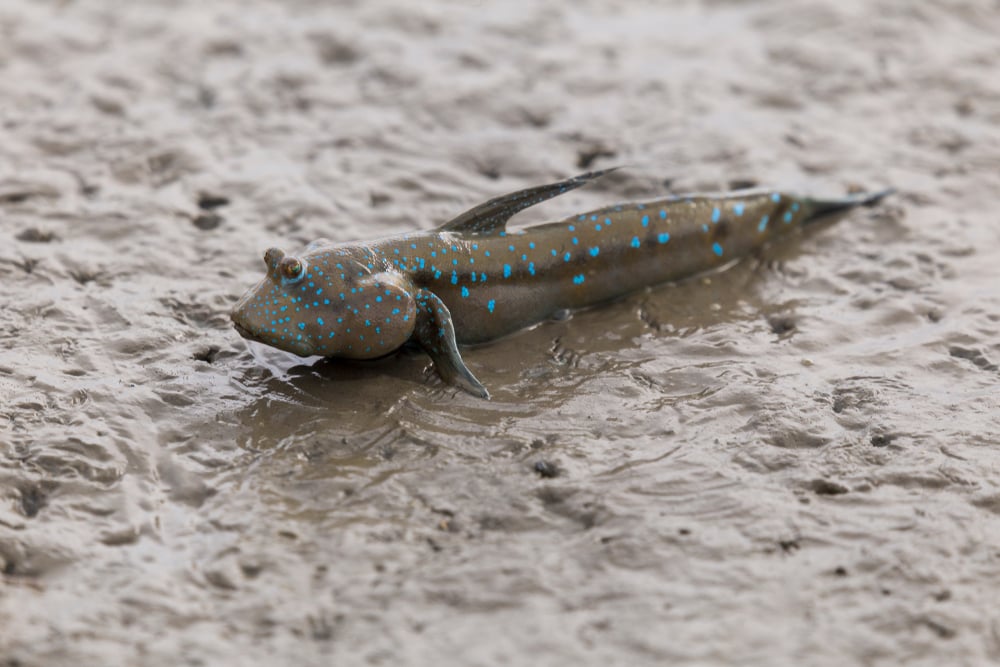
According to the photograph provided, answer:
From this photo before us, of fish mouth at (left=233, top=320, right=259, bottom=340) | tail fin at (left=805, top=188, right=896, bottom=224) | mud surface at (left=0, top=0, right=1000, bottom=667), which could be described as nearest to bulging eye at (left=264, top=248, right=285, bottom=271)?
fish mouth at (left=233, top=320, right=259, bottom=340)

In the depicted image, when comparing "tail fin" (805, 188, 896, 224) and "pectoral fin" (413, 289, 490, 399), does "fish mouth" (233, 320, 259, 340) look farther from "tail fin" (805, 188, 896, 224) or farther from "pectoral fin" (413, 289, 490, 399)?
"tail fin" (805, 188, 896, 224)

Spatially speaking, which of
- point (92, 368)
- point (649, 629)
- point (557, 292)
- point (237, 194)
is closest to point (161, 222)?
point (237, 194)

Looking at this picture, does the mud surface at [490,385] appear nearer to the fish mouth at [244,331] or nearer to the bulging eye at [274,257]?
the fish mouth at [244,331]

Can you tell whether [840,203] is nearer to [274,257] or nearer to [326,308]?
[326,308]

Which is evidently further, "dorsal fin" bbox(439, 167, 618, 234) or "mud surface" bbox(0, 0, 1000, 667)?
"dorsal fin" bbox(439, 167, 618, 234)

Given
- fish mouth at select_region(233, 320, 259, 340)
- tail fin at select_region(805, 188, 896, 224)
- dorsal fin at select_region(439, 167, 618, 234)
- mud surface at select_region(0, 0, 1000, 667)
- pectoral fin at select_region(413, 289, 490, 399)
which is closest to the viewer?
mud surface at select_region(0, 0, 1000, 667)

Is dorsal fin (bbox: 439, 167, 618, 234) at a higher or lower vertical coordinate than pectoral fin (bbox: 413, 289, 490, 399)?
higher

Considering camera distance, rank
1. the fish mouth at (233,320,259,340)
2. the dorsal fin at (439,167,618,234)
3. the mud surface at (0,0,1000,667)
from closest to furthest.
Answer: the mud surface at (0,0,1000,667)
the fish mouth at (233,320,259,340)
the dorsal fin at (439,167,618,234)

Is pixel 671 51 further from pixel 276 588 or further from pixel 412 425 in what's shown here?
pixel 276 588

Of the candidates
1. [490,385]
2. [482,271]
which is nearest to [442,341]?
[490,385]
